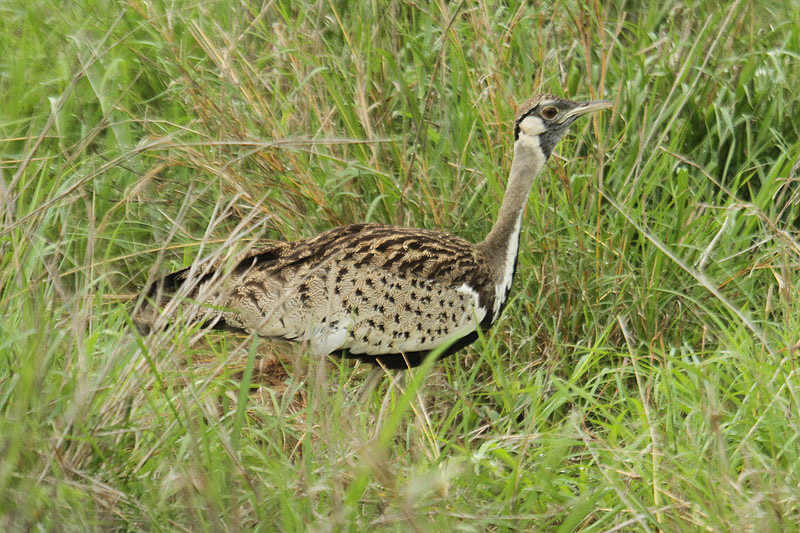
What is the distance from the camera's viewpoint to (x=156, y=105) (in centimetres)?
443

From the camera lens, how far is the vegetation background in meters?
2.40

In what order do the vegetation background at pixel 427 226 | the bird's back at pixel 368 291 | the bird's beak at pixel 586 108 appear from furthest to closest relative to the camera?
the bird's beak at pixel 586 108, the bird's back at pixel 368 291, the vegetation background at pixel 427 226

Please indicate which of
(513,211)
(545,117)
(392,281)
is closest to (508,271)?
(513,211)

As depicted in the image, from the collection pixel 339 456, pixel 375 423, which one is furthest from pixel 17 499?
pixel 375 423

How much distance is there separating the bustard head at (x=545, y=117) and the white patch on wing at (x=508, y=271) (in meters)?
0.27

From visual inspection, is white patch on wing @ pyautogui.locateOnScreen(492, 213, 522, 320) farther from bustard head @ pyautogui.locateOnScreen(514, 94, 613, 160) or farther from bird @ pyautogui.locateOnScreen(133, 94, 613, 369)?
bustard head @ pyautogui.locateOnScreen(514, 94, 613, 160)

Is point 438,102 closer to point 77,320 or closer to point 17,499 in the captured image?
point 77,320

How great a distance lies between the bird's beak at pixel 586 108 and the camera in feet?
11.7

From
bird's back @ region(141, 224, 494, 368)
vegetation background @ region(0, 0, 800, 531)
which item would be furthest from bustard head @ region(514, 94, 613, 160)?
bird's back @ region(141, 224, 494, 368)

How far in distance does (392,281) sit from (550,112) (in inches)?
32.6

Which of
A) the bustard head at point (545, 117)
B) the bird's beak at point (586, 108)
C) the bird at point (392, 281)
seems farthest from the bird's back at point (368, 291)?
the bird's beak at point (586, 108)

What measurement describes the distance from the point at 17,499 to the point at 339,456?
76 centimetres

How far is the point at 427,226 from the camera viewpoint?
13.0 ft

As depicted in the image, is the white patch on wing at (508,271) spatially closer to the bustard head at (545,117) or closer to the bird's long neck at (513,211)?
the bird's long neck at (513,211)
